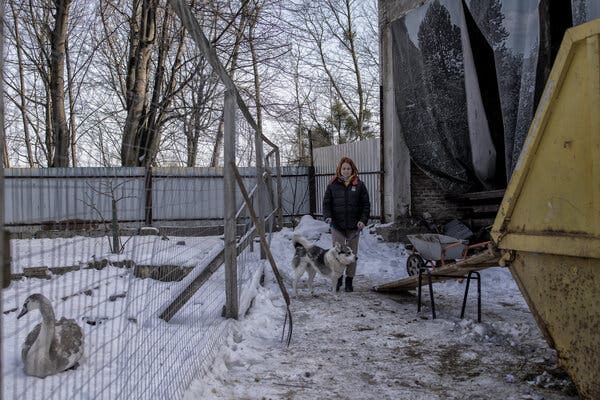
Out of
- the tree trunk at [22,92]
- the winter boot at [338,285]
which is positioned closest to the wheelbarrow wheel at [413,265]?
the winter boot at [338,285]

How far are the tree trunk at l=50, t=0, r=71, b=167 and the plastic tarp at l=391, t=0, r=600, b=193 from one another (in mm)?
7545

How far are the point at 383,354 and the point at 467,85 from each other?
19.2 feet

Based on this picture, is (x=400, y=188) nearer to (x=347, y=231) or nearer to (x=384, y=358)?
(x=347, y=231)

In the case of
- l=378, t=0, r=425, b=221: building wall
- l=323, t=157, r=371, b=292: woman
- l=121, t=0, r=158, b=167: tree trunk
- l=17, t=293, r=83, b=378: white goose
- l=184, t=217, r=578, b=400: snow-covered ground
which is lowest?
l=184, t=217, r=578, b=400: snow-covered ground

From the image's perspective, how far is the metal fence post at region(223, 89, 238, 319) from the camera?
15.1ft

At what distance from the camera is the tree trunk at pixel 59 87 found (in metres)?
11.9

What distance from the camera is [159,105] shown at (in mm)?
14297

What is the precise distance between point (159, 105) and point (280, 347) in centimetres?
1134

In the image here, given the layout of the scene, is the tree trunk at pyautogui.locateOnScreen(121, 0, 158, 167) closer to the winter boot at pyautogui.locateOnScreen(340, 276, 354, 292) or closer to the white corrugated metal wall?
the white corrugated metal wall

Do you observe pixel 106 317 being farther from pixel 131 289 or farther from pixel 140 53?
pixel 140 53

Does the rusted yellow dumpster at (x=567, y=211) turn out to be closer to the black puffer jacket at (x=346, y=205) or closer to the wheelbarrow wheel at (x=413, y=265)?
the black puffer jacket at (x=346, y=205)

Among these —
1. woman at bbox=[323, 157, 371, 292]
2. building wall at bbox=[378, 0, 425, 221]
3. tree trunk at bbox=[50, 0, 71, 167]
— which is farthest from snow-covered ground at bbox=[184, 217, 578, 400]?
A: tree trunk at bbox=[50, 0, 71, 167]

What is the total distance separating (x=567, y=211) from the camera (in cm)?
310

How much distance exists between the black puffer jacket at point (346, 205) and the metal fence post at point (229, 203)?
2578 mm
